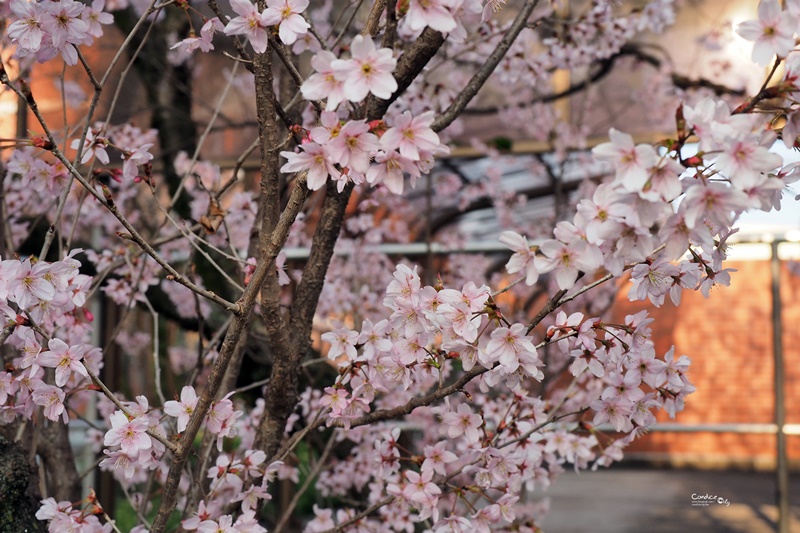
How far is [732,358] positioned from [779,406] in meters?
0.53

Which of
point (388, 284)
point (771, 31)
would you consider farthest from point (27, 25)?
point (771, 31)

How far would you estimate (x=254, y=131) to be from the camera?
4273 mm

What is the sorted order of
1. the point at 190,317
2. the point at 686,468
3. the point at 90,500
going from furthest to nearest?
the point at 686,468
the point at 190,317
the point at 90,500

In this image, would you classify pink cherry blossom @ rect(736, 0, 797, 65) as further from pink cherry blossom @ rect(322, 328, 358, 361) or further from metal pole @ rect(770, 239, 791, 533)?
metal pole @ rect(770, 239, 791, 533)

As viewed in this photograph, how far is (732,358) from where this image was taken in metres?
3.93

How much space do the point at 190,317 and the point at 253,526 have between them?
5.25ft

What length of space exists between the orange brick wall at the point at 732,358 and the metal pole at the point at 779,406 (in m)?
0.24

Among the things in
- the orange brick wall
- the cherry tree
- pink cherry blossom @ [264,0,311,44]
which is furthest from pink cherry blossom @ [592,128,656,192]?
the orange brick wall

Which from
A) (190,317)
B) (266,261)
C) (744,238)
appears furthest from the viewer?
(744,238)

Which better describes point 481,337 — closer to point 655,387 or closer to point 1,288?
point 655,387

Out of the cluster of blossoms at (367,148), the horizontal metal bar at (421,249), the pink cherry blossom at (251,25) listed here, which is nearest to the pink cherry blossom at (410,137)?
the cluster of blossoms at (367,148)

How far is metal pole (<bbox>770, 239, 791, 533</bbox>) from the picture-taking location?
3.35 metres

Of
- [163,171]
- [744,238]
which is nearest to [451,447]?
[163,171]

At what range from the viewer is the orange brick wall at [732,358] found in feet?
12.2
